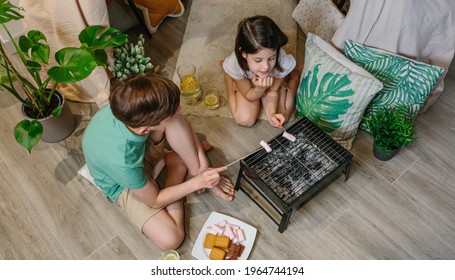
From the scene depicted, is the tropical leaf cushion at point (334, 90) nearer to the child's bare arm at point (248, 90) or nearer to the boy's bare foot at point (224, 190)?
the child's bare arm at point (248, 90)

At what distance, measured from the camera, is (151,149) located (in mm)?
1642

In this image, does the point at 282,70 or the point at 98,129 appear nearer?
the point at 98,129

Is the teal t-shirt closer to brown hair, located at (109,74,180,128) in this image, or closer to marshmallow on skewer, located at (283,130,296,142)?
brown hair, located at (109,74,180,128)

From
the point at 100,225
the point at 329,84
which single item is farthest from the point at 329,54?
the point at 100,225

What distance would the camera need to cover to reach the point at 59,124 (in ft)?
6.17

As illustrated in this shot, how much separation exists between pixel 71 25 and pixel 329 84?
1202mm

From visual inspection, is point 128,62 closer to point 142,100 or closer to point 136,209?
point 136,209

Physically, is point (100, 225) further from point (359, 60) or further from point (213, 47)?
point (359, 60)

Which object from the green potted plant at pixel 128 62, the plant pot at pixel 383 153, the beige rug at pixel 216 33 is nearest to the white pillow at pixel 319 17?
the beige rug at pixel 216 33

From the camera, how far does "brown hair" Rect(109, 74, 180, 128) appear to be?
1.17m

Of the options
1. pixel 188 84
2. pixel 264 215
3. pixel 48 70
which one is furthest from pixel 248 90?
pixel 48 70

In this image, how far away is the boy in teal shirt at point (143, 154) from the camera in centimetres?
118
